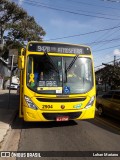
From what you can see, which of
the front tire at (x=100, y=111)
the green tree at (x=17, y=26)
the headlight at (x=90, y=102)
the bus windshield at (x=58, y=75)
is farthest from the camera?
the green tree at (x=17, y=26)

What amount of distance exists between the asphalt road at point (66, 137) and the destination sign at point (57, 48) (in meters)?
2.81

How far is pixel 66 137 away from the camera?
835cm

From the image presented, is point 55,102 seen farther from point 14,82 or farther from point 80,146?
point 14,82

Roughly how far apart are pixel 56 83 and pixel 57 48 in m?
1.39

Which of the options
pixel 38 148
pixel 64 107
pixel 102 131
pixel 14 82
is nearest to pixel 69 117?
pixel 64 107

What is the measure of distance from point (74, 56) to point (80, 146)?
386cm

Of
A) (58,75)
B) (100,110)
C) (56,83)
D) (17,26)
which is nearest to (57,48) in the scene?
(58,75)

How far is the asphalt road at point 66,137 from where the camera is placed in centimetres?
717

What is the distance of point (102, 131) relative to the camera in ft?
31.1

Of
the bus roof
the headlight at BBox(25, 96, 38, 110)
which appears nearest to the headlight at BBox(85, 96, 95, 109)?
the bus roof

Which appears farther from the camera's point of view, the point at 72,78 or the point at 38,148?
the point at 72,78

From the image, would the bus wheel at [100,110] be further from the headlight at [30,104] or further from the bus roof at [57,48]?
the headlight at [30,104]

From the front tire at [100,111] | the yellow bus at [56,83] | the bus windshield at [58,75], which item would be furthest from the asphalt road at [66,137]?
the front tire at [100,111]

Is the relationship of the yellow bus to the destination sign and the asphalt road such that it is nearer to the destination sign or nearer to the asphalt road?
the destination sign
